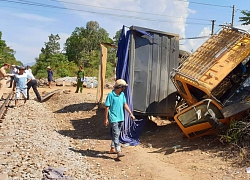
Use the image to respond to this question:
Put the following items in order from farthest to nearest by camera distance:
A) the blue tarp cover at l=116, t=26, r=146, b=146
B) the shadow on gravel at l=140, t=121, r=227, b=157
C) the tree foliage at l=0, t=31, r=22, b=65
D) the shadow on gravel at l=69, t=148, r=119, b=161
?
the tree foliage at l=0, t=31, r=22, b=65 < the blue tarp cover at l=116, t=26, r=146, b=146 < the shadow on gravel at l=140, t=121, r=227, b=157 < the shadow on gravel at l=69, t=148, r=119, b=161

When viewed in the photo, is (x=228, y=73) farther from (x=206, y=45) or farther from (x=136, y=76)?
(x=136, y=76)

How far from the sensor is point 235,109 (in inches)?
247

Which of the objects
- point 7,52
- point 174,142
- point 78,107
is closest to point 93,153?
point 174,142

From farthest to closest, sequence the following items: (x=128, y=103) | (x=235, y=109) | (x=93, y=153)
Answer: (x=128, y=103)
(x=93, y=153)
(x=235, y=109)

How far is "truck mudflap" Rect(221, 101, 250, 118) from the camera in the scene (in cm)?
619

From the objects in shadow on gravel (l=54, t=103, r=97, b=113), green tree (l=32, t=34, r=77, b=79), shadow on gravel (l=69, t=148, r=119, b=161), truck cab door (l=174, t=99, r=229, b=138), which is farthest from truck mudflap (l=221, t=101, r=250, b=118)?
green tree (l=32, t=34, r=77, b=79)

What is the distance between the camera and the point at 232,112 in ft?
20.5

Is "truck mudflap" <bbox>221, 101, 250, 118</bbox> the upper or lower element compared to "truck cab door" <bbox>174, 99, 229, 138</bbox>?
upper

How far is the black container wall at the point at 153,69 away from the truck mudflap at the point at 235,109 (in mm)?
2444

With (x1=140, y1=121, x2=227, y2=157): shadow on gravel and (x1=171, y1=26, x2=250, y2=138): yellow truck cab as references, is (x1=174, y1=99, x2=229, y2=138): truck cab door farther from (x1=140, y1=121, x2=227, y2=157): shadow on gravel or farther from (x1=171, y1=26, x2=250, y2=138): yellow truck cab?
(x1=140, y1=121, x2=227, y2=157): shadow on gravel

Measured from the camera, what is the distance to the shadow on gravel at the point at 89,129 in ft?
27.7

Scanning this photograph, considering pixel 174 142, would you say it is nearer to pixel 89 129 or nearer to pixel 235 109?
pixel 235 109

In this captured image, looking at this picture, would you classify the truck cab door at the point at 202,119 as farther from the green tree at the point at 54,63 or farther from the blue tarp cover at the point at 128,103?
the green tree at the point at 54,63

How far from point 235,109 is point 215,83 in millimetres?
735
